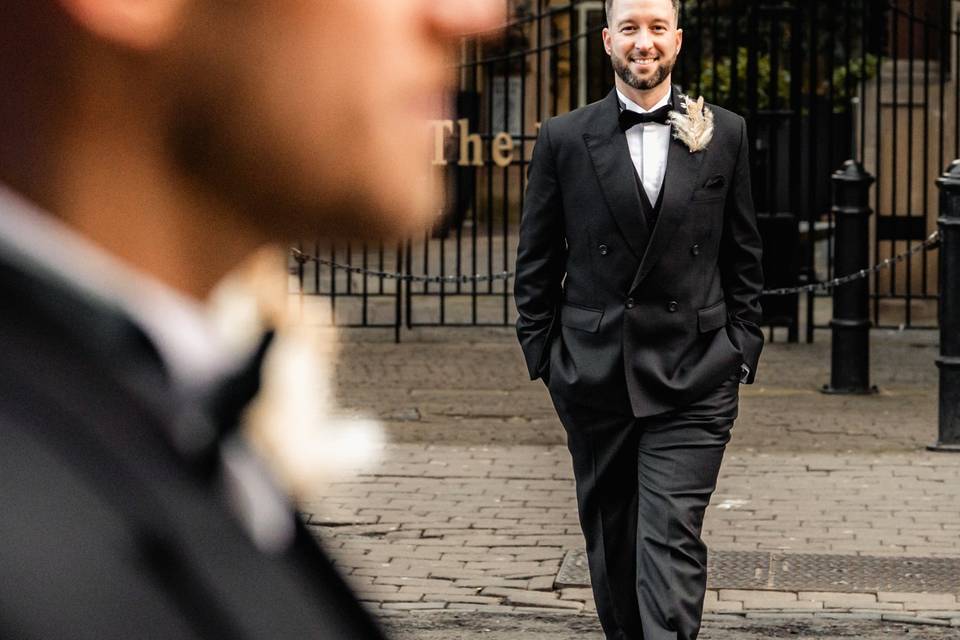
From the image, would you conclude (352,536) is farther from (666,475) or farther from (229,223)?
(229,223)

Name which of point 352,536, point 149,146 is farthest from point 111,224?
point 352,536

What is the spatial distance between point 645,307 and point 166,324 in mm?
3533

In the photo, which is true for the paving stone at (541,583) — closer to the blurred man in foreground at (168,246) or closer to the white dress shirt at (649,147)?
the white dress shirt at (649,147)

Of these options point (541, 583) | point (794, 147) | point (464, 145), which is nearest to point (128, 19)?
point (464, 145)

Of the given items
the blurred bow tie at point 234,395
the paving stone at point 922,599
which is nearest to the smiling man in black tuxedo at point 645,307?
the paving stone at point 922,599

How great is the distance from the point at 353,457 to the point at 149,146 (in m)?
0.13

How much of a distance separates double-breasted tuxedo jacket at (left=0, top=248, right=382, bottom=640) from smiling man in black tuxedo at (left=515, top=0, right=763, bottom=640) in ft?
11.5

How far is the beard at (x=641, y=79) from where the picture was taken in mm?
3920

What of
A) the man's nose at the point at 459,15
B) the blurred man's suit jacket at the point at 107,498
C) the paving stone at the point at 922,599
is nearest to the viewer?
the blurred man's suit jacket at the point at 107,498

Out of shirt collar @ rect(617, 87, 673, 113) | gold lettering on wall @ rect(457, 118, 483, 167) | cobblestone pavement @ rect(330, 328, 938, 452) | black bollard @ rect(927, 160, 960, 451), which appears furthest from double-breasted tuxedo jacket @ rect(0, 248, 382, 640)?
black bollard @ rect(927, 160, 960, 451)

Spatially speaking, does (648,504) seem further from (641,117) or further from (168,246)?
(168,246)

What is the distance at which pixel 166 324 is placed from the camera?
44 cm

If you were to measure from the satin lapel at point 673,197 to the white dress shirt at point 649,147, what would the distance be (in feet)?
0.15

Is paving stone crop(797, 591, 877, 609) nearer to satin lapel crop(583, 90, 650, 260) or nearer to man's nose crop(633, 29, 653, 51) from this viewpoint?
satin lapel crop(583, 90, 650, 260)
